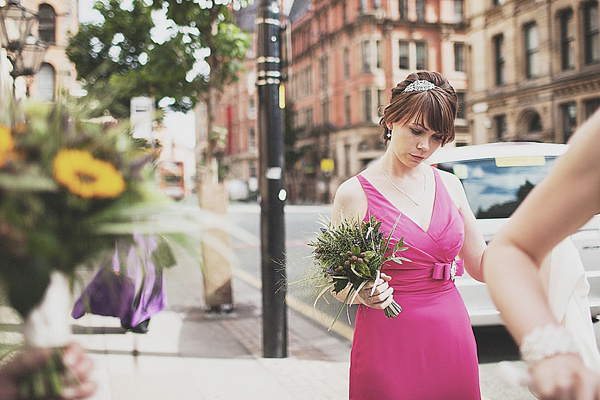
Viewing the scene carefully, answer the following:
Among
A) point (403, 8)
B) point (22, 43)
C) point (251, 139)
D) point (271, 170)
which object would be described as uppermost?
point (403, 8)

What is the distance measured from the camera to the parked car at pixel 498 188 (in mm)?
5926

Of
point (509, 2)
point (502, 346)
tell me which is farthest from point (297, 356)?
point (509, 2)

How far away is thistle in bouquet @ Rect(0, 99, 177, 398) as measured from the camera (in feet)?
3.66

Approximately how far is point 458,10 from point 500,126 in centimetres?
2093

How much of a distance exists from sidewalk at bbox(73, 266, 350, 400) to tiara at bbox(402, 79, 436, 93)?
8.27 feet

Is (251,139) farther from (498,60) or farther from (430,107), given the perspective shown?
(430,107)

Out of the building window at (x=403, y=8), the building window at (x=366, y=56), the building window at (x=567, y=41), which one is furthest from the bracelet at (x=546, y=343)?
the building window at (x=403, y=8)

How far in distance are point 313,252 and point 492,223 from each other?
11.4 ft

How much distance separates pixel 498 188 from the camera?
6.06 meters

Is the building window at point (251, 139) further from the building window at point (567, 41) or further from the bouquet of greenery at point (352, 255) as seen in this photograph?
the bouquet of greenery at point (352, 255)

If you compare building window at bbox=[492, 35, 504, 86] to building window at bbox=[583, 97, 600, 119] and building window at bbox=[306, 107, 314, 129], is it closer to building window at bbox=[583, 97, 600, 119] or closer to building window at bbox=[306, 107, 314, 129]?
building window at bbox=[583, 97, 600, 119]

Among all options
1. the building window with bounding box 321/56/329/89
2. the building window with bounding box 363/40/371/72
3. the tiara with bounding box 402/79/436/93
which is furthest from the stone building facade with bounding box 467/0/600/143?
the tiara with bounding box 402/79/436/93

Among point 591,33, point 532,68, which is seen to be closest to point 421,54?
point 532,68

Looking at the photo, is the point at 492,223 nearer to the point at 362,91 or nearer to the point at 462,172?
the point at 462,172
